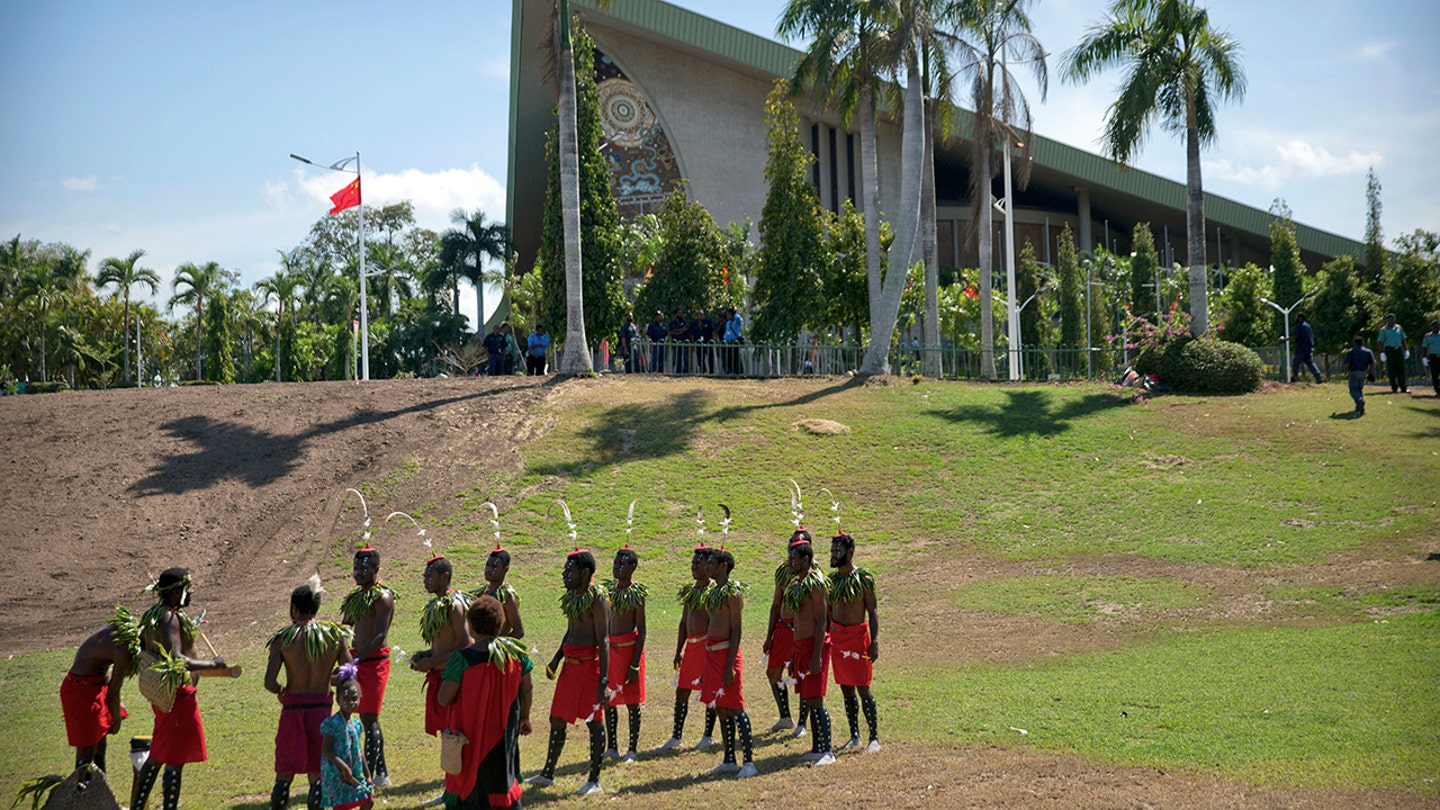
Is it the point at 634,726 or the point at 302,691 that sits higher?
the point at 302,691

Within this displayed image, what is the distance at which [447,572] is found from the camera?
8.41 meters

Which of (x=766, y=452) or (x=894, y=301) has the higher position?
(x=894, y=301)

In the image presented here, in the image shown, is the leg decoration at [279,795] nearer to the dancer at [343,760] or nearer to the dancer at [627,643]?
the dancer at [343,760]

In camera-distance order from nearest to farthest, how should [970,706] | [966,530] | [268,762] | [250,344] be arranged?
[268,762]
[970,706]
[966,530]
[250,344]

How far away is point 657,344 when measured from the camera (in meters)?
28.8

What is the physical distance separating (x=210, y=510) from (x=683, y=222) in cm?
1551

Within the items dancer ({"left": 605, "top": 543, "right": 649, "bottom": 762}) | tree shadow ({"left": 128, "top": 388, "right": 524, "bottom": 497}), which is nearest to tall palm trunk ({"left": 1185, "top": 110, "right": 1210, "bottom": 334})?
tree shadow ({"left": 128, "top": 388, "right": 524, "bottom": 497})

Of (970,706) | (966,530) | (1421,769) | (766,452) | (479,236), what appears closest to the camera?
(1421,769)

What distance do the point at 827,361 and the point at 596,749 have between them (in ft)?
77.2

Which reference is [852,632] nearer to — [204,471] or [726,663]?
[726,663]

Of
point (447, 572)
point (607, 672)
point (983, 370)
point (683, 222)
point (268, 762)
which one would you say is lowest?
point (268, 762)

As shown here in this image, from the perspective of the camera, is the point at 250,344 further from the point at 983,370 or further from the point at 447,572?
the point at 447,572

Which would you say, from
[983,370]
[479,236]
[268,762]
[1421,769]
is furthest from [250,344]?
[1421,769]

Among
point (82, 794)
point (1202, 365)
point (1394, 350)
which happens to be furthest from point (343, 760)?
point (1394, 350)
